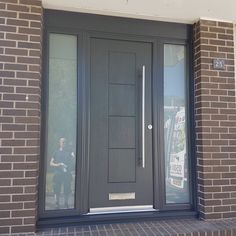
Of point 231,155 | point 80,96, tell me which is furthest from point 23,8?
point 231,155

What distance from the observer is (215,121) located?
10.5 feet

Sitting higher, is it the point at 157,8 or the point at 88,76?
the point at 157,8

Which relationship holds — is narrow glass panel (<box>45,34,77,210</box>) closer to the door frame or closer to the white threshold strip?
the door frame

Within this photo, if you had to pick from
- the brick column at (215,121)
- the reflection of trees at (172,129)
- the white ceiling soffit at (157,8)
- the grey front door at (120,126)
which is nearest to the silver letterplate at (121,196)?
the grey front door at (120,126)

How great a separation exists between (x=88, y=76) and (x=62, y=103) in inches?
15.1

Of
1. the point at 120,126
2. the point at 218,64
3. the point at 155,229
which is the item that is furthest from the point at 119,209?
the point at 218,64

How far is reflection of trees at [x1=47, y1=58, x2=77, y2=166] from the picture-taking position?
2.98 meters

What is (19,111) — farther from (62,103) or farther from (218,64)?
(218,64)

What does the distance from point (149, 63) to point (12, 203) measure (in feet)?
6.42

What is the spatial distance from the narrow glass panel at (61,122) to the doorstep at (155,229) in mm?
282

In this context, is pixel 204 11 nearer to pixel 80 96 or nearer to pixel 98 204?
pixel 80 96

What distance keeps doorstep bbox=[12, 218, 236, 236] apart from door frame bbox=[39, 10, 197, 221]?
178 mm

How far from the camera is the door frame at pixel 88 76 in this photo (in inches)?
116

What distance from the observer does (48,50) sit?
3.01 metres
